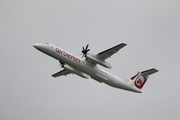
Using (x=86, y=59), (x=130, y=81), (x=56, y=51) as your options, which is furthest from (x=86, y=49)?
(x=130, y=81)

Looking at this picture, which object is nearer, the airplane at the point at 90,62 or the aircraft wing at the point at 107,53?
the aircraft wing at the point at 107,53

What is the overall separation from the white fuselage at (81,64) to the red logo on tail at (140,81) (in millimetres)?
1686

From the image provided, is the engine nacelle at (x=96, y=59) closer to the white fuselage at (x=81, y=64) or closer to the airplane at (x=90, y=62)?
the airplane at (x=90, y=62)

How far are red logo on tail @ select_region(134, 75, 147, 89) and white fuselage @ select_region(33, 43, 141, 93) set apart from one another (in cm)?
169

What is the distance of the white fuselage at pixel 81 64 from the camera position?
30.4m

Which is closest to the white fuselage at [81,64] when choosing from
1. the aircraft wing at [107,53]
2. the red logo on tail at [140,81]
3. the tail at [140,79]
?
the tail at [140,79]

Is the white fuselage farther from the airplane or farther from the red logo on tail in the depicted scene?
the red logo on tail

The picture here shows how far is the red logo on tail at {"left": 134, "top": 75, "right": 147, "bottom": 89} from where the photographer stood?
34397 mm

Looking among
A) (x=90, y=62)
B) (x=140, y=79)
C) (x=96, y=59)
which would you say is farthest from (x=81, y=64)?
(x=140, y=79)

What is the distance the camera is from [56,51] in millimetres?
30531

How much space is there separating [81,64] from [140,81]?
9.25 m

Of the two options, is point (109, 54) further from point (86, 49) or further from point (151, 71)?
point (151, 71)

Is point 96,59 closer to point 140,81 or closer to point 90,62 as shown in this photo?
point 90,62

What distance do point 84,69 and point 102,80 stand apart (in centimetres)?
291
